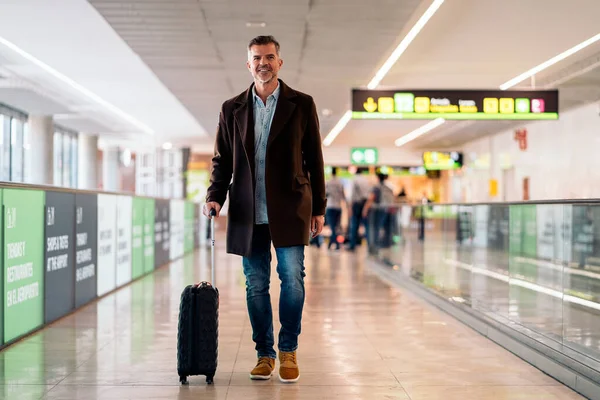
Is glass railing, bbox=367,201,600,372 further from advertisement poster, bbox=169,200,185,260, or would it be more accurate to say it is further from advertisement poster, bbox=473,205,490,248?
advertisement poster, bbox=169,200,185,260

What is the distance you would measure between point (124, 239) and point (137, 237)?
37.3 inches

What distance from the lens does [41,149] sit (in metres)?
21.6

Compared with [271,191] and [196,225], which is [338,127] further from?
[271,191]

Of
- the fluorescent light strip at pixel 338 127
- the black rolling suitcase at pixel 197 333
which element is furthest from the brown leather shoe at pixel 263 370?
the fluorescent light strip at pixel 338 127

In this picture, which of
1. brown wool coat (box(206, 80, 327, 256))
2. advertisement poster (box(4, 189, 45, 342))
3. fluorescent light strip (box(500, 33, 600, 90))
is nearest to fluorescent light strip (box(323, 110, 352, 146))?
fluorescent light strip (box(500, 33, 600, 90))

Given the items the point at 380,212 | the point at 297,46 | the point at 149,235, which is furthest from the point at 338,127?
the point at 297,46

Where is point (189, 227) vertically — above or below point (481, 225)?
below

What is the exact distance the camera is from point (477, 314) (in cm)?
598

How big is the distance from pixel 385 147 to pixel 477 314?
23952mm

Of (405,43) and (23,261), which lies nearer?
(23,261)

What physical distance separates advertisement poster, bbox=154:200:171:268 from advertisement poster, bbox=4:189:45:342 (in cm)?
606

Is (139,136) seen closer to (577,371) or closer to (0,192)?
(0,192)

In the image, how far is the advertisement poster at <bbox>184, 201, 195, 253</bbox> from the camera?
16.8 meters

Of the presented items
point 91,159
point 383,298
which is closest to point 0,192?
point 383,298
